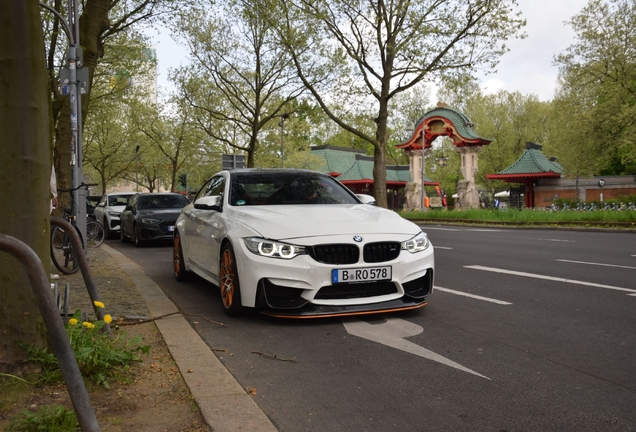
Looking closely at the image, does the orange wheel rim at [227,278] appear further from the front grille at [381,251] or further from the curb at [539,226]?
the curb at [539,226]

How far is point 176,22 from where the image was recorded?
21.5 m

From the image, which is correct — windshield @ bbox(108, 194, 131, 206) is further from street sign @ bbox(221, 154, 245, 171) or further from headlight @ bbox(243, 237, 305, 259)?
headlight @ bbox(243, 237, 305, 259)

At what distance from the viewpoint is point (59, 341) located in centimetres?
293

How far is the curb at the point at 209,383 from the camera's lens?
345cm

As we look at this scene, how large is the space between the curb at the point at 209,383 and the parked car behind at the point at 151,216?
10.4 m

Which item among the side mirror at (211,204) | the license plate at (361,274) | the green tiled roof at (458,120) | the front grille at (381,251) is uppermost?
the green tiled roof at (458,120)

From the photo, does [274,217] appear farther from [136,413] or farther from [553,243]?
[553,243]

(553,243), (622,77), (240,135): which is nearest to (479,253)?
(553,243)

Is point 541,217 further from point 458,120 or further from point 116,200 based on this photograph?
point 458,120

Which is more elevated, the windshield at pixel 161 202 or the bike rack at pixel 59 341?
the windshield at pixel 161 202

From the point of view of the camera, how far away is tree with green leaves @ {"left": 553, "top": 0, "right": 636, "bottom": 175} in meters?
37.0

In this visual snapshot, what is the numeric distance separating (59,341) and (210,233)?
4.38m

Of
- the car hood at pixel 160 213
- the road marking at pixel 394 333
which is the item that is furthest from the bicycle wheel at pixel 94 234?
the road marking at pixel 394 333

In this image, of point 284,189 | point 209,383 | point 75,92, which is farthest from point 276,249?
point 75,92
